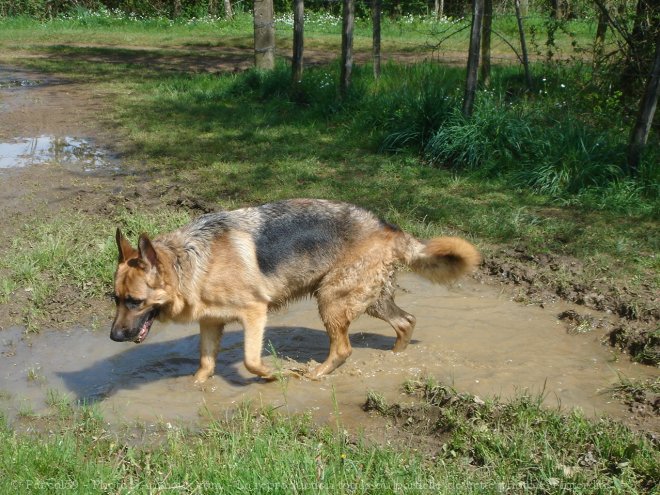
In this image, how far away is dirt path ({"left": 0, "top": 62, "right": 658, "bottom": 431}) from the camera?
18.8 ft

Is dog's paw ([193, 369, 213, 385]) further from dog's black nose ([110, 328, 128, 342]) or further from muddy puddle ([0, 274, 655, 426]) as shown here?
dog's black nose ([110, 328, 128, 342])

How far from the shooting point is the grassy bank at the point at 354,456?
4121 mm

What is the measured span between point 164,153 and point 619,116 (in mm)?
6664

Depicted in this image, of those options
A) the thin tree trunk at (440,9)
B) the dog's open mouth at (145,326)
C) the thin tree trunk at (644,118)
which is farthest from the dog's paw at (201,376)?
the thin tree trunk at (440,9)

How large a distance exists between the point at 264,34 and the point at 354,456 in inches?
489

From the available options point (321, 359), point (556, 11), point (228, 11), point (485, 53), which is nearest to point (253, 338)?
point (321, 359)

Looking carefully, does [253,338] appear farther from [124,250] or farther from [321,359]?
[124,250]

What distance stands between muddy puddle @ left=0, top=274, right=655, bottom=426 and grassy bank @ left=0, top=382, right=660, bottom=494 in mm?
375

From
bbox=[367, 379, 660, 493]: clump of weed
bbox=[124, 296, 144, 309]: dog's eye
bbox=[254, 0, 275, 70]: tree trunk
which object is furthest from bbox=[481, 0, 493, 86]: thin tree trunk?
bbox=[124, 296, 144, 309]: dog's eye

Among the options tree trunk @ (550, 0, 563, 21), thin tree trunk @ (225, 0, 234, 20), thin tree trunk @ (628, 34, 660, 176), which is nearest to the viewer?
thin tree trunk @ (628, 34, 660, 176)

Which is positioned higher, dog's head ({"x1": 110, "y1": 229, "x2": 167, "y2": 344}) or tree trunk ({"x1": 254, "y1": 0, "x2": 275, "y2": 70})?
tree trunk ({"x1": 254, "y1": 0, "x2": 275, "y2": 70})

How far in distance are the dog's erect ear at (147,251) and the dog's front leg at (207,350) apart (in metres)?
0.84

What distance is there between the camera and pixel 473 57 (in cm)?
1048

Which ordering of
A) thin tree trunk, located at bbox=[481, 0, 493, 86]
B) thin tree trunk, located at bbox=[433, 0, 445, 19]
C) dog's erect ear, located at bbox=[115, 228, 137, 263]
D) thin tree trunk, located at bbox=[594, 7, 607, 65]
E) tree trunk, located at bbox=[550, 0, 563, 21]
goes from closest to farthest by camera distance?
1. dog's erect ear, located at bbox=[115, 228, 137, 263]
2. thin tree trunk, located at bbox=[594, 7, 607, 65]
3. tree trunk, located at bbox=[550, 0, 563, 21]
4. thin tree trunk, located at bbox=[481, 0, 493, 86]
5. thin tree trunk, located at bbox=[433, 0, 445, 19]
